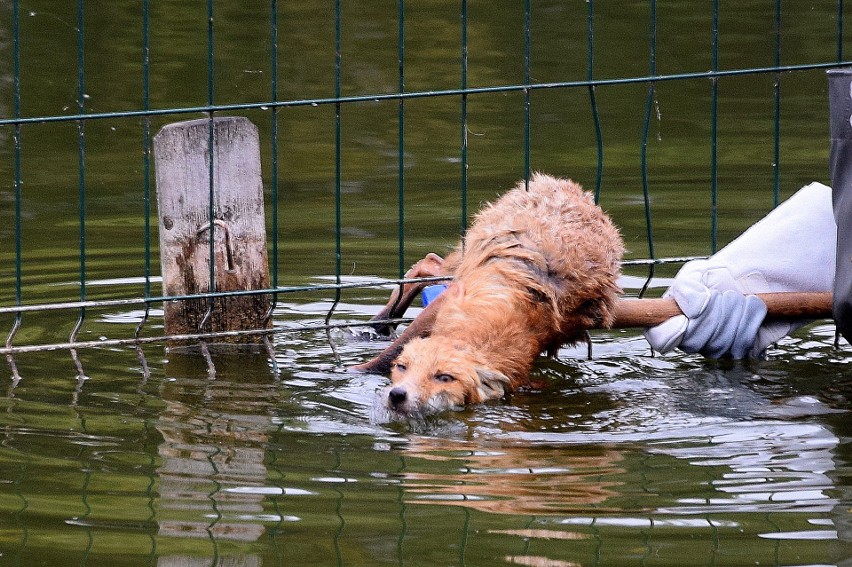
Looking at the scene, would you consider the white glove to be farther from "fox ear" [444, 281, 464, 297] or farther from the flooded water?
"fox ear" [444, 281, 464, 297]

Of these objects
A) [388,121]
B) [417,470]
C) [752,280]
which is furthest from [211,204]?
[388,121]

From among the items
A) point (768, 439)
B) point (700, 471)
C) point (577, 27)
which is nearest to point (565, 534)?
point (700, 471)

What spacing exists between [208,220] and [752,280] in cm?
239

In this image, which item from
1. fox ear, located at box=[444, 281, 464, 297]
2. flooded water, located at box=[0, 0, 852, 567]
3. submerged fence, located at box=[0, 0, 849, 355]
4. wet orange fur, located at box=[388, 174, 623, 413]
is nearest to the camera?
flooded water, located at box=[0, 0, 852, 567]

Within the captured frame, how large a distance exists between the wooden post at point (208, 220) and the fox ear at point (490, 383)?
1.44 metres

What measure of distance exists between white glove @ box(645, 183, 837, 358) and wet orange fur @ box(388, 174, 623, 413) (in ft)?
1.11

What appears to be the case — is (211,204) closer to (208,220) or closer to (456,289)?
(208,220)

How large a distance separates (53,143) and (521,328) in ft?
18.5

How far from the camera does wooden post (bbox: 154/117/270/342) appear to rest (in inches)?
263

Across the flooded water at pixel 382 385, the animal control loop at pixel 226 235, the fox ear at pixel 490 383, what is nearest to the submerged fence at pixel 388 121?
the flooded water at pixel 382 385

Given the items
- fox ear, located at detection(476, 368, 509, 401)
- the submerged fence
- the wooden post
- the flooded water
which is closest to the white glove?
the flooded water

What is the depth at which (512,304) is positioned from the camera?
19.7ft

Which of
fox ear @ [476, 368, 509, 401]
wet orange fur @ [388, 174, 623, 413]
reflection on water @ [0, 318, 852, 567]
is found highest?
wet orange fur @ [388, 174, 623, 413]

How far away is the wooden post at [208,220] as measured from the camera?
21.9ft
